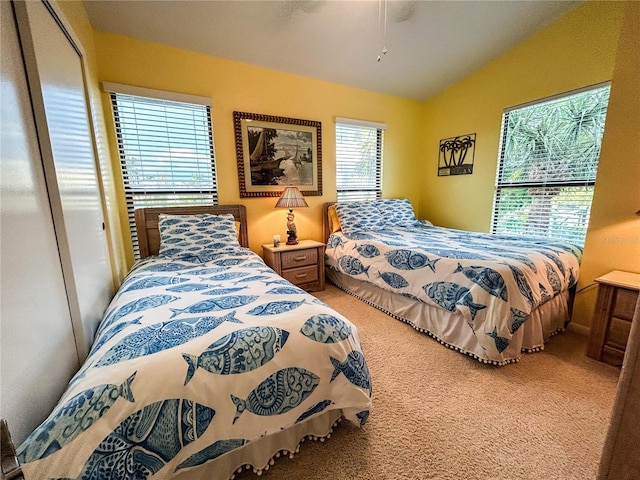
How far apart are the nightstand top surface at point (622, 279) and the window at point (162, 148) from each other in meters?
3.21

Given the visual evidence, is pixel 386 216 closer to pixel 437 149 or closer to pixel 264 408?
pixel 437 149

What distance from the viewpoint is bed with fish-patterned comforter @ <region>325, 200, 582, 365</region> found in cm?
162

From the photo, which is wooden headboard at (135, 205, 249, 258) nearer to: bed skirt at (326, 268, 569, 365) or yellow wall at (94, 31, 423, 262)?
yellow wall at (94, 31, 423, 262)

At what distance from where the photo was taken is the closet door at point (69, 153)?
3.50 ft

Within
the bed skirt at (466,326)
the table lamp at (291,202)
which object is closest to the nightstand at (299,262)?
the table lamp at (291,202)

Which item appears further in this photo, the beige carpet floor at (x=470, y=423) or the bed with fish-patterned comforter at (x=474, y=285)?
the bed with fish-patterned comforter at (x=474, y=285)

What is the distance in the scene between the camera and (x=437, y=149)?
3.64 m

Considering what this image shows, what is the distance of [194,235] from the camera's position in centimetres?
214

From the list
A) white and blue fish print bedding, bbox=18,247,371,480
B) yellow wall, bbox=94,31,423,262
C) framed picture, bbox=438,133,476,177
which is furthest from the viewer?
framed picture, bbox=438,133,476,177

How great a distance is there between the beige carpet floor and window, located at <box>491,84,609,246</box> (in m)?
1.44

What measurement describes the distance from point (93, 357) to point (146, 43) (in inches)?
102

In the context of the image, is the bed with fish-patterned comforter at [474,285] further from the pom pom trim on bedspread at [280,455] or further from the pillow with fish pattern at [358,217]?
the pom pom trim on bedspread at [280,455]

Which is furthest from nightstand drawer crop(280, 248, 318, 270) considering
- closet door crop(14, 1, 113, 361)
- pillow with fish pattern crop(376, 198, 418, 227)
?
closet door crop(14, 1, 113, 361)

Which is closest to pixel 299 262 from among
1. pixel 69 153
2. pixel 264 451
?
pixel 264 451
